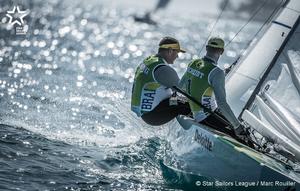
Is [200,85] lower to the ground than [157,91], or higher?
higher

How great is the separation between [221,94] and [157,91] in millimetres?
955

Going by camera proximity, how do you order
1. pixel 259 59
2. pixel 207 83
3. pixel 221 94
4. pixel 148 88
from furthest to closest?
pixel 259 59 → pixel 148 88 → pixel 207 83 → pixel 221 94

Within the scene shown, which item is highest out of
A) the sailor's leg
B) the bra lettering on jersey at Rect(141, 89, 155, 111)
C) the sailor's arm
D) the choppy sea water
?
the sailor's arm

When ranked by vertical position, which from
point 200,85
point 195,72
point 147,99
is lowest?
point 147,99

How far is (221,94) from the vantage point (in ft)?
23.9

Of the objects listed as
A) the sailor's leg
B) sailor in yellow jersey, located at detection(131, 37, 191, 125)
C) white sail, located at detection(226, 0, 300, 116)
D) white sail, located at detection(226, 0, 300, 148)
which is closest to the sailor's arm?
white sail, located at detection(226, 0, 300, 148)

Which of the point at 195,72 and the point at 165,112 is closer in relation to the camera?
the point at 195,72

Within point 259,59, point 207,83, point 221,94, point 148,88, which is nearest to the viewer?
point 221,94

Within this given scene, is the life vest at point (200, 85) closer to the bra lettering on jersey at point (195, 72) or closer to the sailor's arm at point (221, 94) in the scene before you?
the bra lettering on jersey at point (195, 72)

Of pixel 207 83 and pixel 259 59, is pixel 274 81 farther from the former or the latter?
pixel 207 83

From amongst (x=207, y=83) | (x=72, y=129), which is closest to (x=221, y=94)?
(x=207, y=83)

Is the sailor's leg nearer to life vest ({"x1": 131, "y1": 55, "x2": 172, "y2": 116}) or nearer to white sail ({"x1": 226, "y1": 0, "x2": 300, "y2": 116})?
life vest ({"x1": 131, "y1": 55, "x2": 172, "y2": 116})

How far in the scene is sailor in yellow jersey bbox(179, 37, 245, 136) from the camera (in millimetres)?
7426

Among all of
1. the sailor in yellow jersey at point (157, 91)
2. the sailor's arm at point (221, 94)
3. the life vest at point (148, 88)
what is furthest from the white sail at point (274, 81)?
the life vest at point (148, 88)
